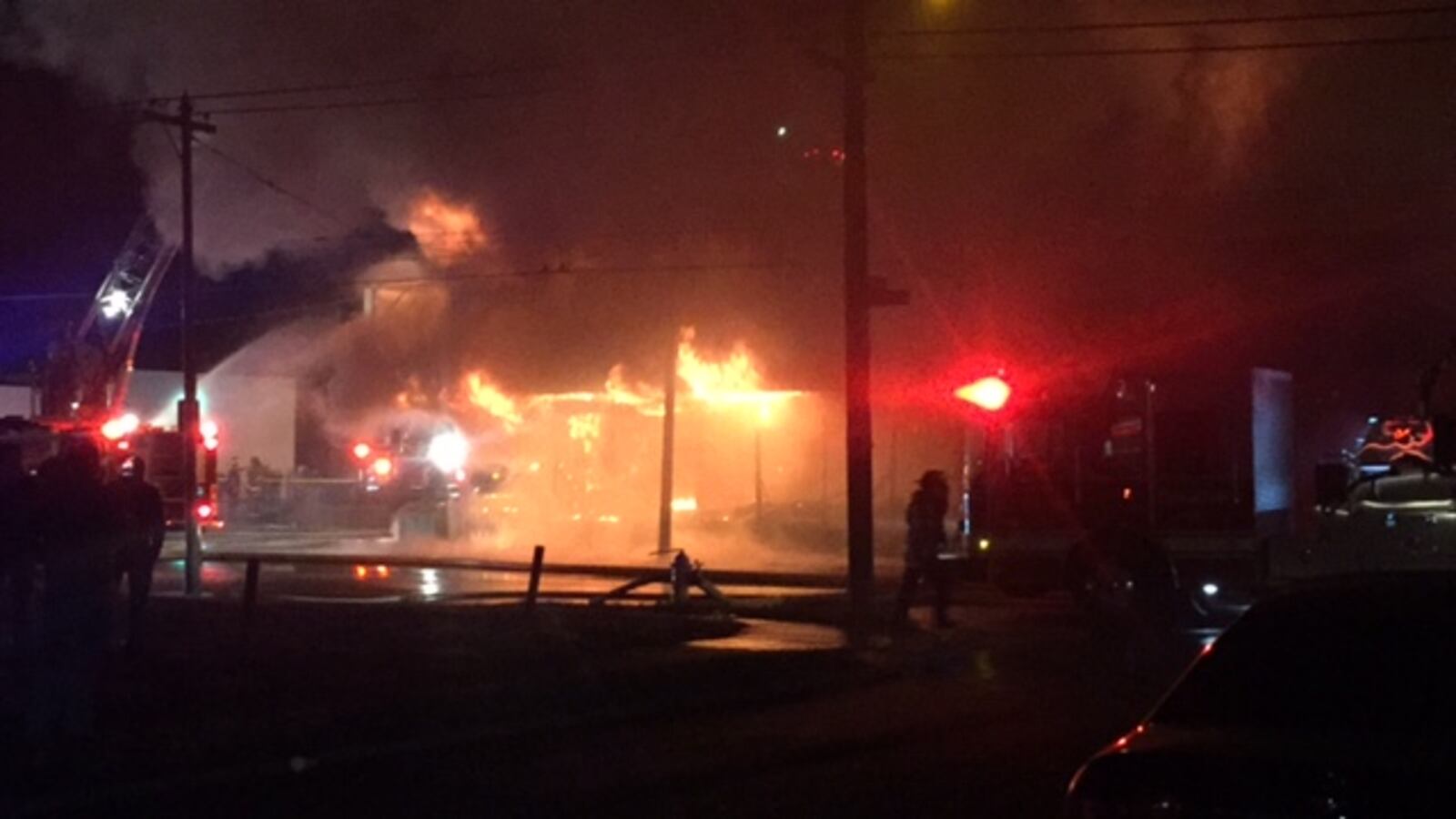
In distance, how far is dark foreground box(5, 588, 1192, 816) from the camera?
966 cm

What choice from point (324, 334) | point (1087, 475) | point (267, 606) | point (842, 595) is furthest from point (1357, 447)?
point (324, 334)

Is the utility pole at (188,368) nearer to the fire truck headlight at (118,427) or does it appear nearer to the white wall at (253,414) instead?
the fire truck headlight at (118,427)

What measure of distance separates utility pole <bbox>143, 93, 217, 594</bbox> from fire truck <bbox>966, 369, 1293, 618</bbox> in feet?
35.2

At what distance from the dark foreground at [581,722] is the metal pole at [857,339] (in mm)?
741

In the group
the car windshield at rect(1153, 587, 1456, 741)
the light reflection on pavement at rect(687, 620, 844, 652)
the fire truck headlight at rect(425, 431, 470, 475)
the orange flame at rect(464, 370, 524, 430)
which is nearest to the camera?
the car windshield at rect(1153, 587, 1456, 741)

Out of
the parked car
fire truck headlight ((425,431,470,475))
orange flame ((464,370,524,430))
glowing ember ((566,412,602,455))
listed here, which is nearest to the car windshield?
the parked car

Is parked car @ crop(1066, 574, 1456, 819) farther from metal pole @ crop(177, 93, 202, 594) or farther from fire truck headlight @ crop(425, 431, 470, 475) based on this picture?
fire truck headlight @ crop(425, 431, 470, 475)

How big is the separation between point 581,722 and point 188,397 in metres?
14.8

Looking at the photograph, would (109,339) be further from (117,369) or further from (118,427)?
(118,427)

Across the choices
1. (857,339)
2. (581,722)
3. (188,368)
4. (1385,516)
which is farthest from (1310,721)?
(188,368)

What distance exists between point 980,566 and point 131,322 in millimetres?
17551

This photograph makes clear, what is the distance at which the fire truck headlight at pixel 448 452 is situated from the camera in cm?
4179

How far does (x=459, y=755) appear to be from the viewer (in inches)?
440

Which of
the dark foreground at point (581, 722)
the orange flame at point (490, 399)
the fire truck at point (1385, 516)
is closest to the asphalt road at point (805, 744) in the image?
the dark foreground at point (581, 722)
